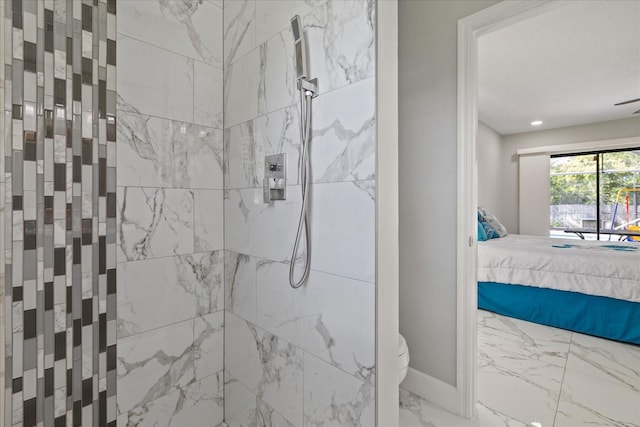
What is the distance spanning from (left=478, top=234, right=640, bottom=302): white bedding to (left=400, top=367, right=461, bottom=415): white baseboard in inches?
78.6

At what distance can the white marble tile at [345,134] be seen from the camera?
41.3 inches

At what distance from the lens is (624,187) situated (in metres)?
5.70

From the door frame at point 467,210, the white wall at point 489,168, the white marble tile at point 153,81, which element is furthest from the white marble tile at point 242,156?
the white wall at point 489,168

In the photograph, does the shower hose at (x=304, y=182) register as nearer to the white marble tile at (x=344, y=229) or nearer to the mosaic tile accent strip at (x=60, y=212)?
the white marble tile at (x=344, y=229)

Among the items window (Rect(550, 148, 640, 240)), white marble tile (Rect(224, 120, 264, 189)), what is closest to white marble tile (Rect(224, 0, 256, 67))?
white marble tile (Rect(224, 120, 264, 189))

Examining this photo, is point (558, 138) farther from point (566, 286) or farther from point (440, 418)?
point (440, 418)

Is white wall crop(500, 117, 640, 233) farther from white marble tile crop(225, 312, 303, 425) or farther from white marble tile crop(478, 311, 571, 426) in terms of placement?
white marble tile crop(225, 312, 303, 425)

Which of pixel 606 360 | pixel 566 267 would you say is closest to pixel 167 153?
pixel 606 360

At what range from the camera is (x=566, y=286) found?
10.1 feet

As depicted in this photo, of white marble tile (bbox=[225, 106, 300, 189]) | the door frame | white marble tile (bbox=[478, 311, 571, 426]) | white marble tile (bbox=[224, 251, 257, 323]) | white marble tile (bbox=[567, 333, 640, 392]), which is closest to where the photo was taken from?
white marble tile (bbox=[225, 106, 300, 189])

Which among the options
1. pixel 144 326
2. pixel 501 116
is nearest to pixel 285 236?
pixel 144 326

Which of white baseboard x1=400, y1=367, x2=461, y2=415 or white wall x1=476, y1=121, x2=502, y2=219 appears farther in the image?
white wall x1=476, y1=121, x2=502, y2=219

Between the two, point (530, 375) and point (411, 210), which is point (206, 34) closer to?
point (411, 210)

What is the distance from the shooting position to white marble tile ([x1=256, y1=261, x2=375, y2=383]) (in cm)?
107
